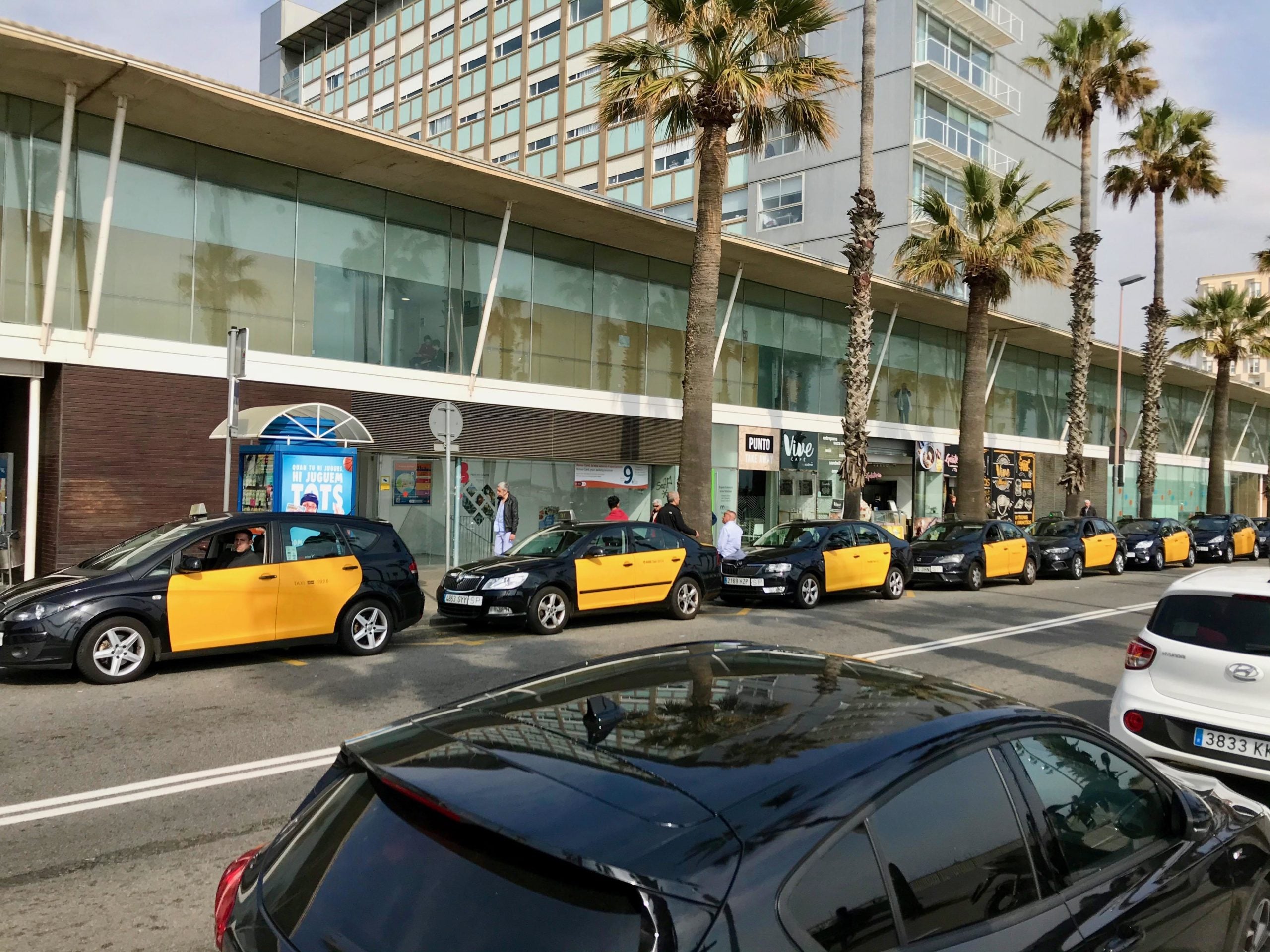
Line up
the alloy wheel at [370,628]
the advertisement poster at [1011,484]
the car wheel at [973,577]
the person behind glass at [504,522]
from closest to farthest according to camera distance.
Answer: the alloy wheel at [370,628] < the person behind glass at [504,522] < the car wheel at [973,577] < the advertisement poster at [1011,484]

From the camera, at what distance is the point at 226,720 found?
24.4 ft

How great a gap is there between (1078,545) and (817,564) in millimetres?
11065

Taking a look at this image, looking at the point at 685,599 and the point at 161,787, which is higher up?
the point at 685,599

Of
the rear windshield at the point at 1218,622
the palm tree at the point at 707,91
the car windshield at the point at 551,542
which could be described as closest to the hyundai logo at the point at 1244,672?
the rear windshield at the point at 1218,622

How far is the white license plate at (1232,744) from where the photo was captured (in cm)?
556

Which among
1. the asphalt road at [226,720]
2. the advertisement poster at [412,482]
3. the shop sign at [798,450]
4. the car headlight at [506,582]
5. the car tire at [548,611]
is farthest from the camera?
the shop sign at [798,450]

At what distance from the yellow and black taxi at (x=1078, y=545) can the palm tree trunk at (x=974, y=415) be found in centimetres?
196

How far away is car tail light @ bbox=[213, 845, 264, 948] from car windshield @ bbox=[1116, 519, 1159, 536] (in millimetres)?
29199

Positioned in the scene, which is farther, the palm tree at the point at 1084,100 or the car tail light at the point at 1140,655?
the palm tree at the point at 1084,100

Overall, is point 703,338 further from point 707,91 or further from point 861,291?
point 861,291

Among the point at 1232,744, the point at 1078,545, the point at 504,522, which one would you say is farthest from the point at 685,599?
the point at 1078,545

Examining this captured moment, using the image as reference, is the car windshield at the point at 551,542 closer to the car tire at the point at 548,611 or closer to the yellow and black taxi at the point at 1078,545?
the car tire at the point at 548,611

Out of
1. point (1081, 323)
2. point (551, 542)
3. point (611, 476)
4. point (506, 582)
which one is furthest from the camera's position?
point (1081, 323)

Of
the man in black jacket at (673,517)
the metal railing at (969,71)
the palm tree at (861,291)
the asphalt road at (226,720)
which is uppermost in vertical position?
the metal railing at (969,71)
